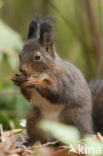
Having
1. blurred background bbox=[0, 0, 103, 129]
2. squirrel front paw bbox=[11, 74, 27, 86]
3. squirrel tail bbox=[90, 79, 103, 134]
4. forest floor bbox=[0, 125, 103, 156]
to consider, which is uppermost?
blurred background bbox=[0, 0, 103, 129]

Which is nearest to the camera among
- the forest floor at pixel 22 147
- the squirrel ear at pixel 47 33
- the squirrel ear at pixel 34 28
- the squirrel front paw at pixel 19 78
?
the forest floor at pixel 22 147

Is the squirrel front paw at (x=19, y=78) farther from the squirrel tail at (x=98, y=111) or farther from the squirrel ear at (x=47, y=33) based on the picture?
the squirrel tail at (x=98, y=111)

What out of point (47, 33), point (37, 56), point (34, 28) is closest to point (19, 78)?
point (37, 56)

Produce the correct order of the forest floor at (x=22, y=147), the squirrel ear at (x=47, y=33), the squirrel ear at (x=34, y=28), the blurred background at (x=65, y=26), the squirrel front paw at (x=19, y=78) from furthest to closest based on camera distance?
the blurred background at (x=65, y=26)
the squirrel ear at (x=34, y=28)
the squirrel ear at (x=47, y=33)
the squirrel front paw at (x=19, y=78)
the forest floor at (x=22, y=147)

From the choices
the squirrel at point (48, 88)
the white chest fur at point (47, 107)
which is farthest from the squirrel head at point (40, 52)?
the white chest fur at point (47, 107)

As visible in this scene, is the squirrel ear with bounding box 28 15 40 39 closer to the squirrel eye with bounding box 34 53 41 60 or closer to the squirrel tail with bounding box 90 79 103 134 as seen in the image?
the squirrel eye with bounding box 34 53 41 60

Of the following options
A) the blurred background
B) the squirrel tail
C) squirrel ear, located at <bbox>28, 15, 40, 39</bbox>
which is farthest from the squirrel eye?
the blurred background

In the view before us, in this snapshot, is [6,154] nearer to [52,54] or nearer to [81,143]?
[81,143]

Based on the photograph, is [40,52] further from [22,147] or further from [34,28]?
[22,147]
